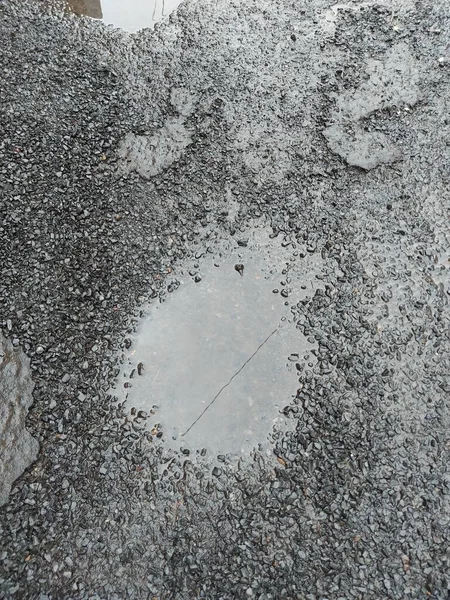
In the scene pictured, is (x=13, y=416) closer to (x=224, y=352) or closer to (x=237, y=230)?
(x=224, y=352)

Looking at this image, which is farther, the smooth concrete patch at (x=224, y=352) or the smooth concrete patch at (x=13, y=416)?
the smooth concrete patch at (x=224, y=352)

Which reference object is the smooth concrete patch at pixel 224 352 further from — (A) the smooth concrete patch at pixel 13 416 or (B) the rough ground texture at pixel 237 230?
(A) the smooth concrete patch at pixel 13 416

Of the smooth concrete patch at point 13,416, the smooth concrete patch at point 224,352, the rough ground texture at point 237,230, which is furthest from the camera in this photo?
the smooth concrete patch at point 224,352

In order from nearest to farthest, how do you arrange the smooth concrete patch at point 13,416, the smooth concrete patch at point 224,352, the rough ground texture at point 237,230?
the rough ground texture at point 237,230 → the smooth concrete patch at point 13,416 → the smooth concrete patch at point 224,352

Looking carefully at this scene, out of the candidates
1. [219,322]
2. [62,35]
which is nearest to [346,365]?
[219,322]

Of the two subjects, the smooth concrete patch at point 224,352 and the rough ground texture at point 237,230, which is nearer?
the rough ground texture at point 237,230

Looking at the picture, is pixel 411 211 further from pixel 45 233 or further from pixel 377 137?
pixel 45 233

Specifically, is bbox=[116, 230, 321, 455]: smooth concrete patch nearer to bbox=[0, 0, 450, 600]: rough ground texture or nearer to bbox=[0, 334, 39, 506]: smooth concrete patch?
bbox=[0, 0, 450, 600]: rough ground texture

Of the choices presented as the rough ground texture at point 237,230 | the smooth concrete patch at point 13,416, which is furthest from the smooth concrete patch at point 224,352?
the smooth concrete patch at point 13,416
